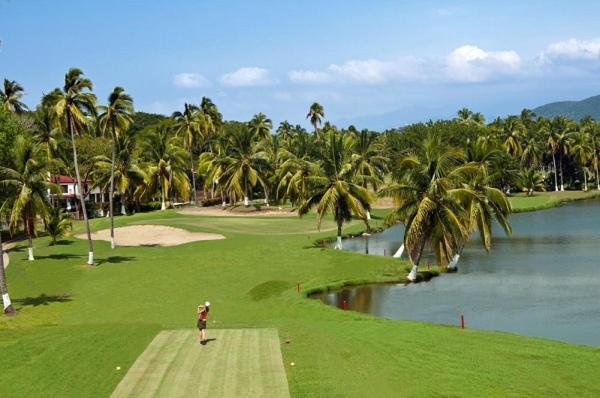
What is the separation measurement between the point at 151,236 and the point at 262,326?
4689 cm

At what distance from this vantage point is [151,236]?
7925 cm

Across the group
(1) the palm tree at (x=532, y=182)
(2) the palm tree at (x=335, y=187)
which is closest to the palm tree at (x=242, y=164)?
(2) the palm tree at (x=335, y=187)

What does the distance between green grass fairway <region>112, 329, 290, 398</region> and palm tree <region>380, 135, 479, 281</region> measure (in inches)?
885

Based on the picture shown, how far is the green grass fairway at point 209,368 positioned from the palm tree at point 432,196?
22.5 metres

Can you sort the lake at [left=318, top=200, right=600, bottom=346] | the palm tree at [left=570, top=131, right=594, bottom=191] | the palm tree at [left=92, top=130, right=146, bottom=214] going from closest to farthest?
1. the lake at [left=318, top=200, right=600, bottom=346]
2. the palm tree at [left=92, top=130, right=146, bottom=214]
3. the palm tree at [left=570, top=131, right=594, bottom=191]

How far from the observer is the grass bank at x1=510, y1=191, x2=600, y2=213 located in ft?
397

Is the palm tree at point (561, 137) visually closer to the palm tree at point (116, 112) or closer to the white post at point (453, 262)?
the white post at point (453, 262)

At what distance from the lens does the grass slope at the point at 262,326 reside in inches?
1000

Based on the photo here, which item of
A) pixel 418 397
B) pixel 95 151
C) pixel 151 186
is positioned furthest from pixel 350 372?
pixel 95 151

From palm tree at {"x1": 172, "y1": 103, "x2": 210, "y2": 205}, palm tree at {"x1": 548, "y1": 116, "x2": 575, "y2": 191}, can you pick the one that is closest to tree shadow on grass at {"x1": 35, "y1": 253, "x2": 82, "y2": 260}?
palm tree at {"x1": 172, "y1": 103, "x2": 210, "y2": 205}

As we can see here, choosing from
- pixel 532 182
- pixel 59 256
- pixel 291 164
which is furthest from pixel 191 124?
pixel 532 182

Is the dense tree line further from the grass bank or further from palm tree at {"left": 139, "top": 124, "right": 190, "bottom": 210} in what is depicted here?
the grass bank

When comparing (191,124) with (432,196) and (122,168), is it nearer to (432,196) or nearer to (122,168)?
(122,168)

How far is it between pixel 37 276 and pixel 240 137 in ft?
193
